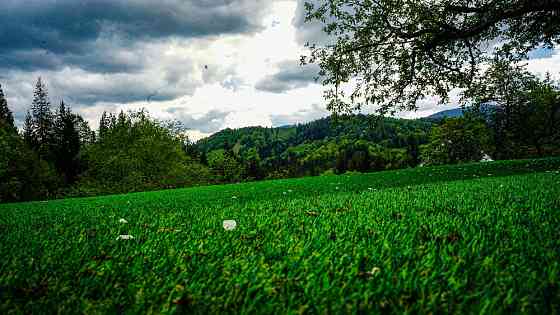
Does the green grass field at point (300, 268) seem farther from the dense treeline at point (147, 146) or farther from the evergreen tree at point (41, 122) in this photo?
the evergreen tree at point (41, 122)

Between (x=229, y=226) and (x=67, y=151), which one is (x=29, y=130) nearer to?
(x=67, y=151)

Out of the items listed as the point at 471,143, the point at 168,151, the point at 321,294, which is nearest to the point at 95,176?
the point at 168,151

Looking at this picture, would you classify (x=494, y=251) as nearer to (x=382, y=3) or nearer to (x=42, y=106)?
(x=382, y=3)

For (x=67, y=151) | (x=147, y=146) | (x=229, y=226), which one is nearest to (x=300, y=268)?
(x=229, y=226)

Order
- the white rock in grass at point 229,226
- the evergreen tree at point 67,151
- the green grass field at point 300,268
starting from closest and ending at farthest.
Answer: the green grass field at point 300,268, the white rock in grass at point 229,226, the evergreen tree at point 67,151

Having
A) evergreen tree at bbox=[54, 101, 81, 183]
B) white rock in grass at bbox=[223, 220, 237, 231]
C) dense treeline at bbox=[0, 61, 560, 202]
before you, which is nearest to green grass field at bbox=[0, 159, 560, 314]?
white rock in grass at bbox=[223, 220, 237, 231]

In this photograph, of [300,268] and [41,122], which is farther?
[41,122]

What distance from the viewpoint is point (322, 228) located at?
8.74ft

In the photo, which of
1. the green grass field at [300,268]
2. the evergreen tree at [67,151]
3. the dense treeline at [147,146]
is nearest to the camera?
the green grass field at [300,268]

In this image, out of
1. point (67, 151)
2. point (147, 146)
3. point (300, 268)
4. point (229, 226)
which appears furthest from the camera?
point (67, 151)

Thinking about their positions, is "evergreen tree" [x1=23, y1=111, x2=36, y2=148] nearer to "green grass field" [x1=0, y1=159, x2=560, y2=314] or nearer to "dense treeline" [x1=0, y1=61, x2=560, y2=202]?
"dense treeline" [x1=0, y1=61, x2=560, y2=202]

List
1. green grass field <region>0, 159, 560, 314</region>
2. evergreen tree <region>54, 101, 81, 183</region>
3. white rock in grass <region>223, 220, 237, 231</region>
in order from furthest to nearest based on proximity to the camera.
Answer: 1. evergreen tree <region>54, 101, 81, 183</region>
2. white rock in grass <region>223, 220, 237, 231</region>
3. green grass field <region>0, 159, 560, 314</region>

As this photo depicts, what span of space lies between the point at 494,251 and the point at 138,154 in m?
45.2

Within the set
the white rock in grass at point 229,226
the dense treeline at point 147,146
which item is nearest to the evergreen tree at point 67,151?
the dense treeline at point 147,146
